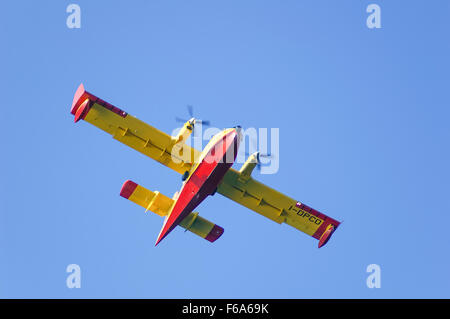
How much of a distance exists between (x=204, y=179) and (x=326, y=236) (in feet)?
22.5

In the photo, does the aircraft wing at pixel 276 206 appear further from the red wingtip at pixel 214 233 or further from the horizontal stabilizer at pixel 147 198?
the horizontal stabilizer at pixel 147 198

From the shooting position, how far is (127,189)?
30.2 metres

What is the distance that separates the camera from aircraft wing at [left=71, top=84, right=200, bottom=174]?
1163 inches

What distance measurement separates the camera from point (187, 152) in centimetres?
2969

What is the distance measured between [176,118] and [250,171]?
4.07m

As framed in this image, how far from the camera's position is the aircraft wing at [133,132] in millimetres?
29547

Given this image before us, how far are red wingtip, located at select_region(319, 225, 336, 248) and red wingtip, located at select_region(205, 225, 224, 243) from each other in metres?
4.74

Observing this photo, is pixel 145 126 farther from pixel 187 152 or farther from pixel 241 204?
pixel 241 204

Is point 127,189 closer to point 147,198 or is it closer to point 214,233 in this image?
point 147,198

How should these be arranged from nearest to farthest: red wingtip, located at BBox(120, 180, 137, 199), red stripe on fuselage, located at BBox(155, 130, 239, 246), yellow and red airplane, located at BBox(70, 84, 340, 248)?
red stripe on fuselage, located at BBox(155, 130, 239, 246), yellow and red airplane, located at BBox(70, 84, 340, 248), red wingtip, located at BBox(120, 180, 137, 199)

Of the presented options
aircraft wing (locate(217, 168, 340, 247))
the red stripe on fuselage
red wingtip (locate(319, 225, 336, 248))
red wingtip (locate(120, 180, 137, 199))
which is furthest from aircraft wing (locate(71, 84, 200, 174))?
red wingtip (locate(319, 225, 336, 248))

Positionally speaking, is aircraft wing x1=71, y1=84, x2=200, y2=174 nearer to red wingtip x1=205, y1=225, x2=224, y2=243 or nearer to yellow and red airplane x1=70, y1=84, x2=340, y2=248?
yellow and red airplane x1=70, y1=84, x2=340, y2=248

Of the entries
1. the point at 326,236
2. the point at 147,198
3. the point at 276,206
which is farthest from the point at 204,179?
the point at 326,236

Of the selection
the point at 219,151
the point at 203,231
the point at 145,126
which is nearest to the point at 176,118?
the point at 145,126
